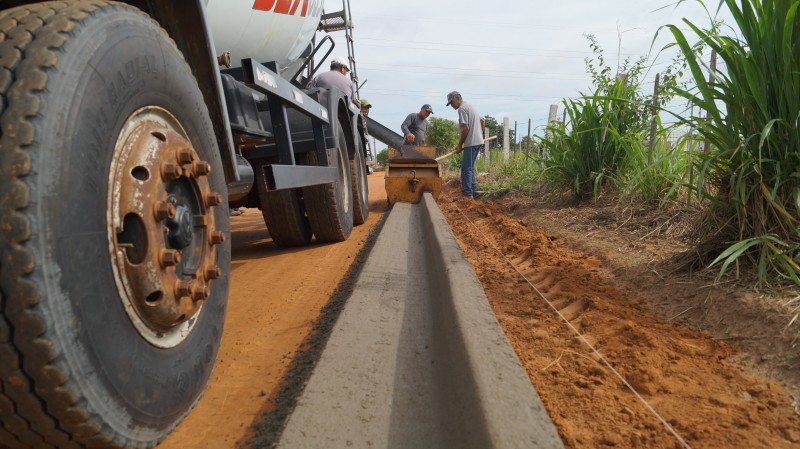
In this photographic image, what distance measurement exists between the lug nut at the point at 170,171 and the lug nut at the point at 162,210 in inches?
3.7

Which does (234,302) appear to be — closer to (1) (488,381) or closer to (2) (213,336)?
(2) (213,336)

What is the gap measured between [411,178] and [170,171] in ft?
22.1

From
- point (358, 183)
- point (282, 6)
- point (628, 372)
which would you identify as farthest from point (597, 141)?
point (628, 372)

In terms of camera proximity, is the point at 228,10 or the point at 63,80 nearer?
the point at 63,80

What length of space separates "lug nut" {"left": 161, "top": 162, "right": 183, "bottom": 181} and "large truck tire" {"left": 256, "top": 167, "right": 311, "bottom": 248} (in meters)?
2.63

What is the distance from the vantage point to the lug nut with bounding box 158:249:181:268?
1.34 metres

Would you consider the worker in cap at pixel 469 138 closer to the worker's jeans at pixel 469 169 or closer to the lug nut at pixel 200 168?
the worker's jeans at pixel 469 169

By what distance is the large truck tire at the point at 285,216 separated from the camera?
4.32 m

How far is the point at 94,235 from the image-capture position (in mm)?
1105

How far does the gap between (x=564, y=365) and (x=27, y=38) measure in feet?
6.30

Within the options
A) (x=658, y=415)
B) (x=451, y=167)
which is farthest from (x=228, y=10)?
(x=451, y=167)

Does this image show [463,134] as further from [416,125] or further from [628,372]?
[628,372]

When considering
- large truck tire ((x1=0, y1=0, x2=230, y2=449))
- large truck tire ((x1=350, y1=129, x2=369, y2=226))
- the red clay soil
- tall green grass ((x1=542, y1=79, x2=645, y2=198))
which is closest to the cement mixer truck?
large truck tire ((x1=0, y1=0, x2=230, y2=449))

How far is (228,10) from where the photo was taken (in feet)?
9.19
